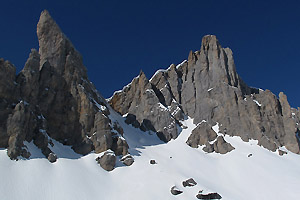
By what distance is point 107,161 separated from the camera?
55.8 metres

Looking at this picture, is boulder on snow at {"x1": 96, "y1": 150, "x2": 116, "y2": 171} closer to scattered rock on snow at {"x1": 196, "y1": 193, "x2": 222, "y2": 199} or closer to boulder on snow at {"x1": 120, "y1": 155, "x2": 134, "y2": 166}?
boulder on snow at {"x1": 120, "y1": 155, "x2": 134, "y2": 166}

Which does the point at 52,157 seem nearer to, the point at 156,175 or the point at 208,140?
the point at 156,175

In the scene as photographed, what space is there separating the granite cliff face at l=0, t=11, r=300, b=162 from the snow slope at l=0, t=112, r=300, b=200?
10.3 ft

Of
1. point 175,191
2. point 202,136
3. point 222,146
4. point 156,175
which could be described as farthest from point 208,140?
point 175,191

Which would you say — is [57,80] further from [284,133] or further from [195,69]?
[284,133]

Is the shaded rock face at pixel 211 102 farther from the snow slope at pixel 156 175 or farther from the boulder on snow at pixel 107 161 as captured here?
the boulder on snow at pixel 107 161

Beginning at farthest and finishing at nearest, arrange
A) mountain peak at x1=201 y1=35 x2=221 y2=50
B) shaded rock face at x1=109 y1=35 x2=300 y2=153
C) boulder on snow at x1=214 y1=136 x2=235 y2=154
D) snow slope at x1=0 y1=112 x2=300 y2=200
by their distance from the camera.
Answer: mountain peak at x1=201 y1=35 x2=221 y2=50 → shaded rock face at x1=109 y1=35 x2=300 y2=153 → boulder on snow at x1=214 y1=136 x2=235 y2=154 → snow slope at x1=0 y1=112 x2=300 y2=200

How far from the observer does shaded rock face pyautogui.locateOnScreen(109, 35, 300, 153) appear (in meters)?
78.8

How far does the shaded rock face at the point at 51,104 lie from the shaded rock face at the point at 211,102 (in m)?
22.2

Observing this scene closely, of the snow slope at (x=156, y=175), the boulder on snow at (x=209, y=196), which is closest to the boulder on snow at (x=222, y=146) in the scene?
the snow slope at (x=156, y=175)

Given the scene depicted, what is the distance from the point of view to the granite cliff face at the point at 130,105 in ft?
178

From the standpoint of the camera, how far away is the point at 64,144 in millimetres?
59469

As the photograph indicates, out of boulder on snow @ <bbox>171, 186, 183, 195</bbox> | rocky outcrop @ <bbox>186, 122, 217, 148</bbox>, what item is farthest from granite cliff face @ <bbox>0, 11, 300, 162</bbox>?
boulder on snow @ <bbox>171, 186, 183, 195</bbox>

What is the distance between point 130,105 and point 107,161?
4145 cm
